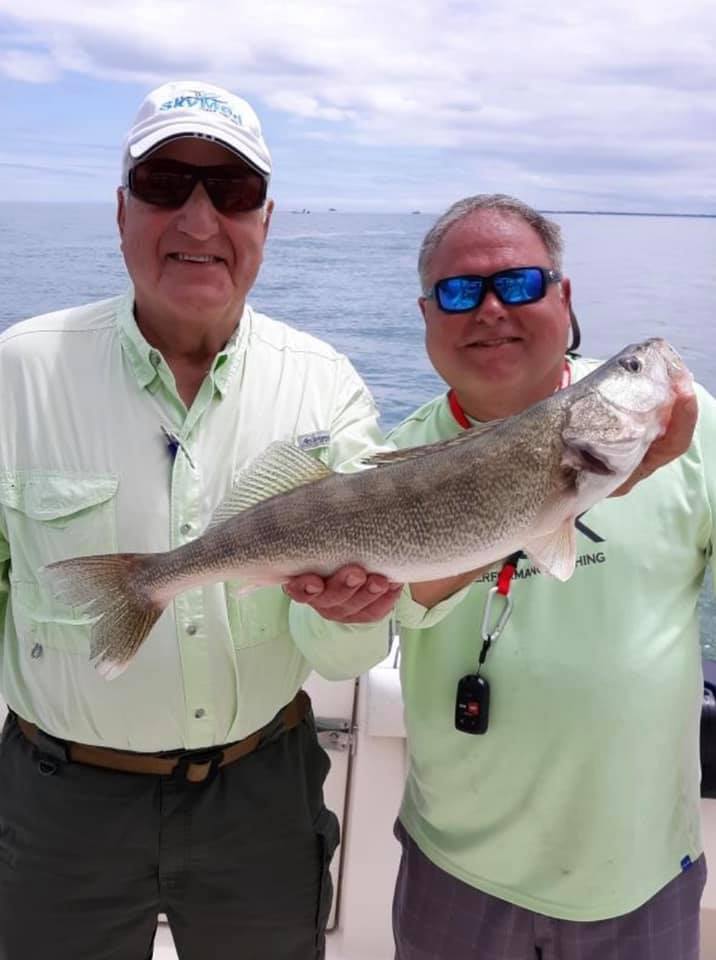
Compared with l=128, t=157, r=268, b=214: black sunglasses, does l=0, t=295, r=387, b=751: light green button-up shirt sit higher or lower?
lower

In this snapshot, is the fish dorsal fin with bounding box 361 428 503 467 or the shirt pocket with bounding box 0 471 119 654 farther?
the shirt pocket with bounding box 0 471 119 654

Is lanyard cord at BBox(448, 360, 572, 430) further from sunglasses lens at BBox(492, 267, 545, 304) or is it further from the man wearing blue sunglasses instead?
sunglasses lens at BBox(492, 267, 545, 304)

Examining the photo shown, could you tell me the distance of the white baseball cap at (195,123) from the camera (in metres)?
2.70

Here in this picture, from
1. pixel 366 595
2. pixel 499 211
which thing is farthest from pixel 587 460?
pixel 499 211

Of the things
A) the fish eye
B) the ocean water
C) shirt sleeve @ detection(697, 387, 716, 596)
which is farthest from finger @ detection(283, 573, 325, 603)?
the ocean water

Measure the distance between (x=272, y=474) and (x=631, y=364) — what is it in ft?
3.19

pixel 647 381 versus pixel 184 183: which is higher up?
pixel 184 183

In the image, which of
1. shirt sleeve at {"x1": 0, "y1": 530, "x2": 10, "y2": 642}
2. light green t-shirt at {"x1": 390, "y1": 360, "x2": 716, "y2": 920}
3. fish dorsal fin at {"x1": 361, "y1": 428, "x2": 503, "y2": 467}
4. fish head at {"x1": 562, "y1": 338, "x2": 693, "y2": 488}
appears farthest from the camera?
shirt sleeve at {"x1": 0, "y1": 530, "x2": 10, "y2": 642}

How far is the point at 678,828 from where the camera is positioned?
250 cm

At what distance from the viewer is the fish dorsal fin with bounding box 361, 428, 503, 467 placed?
2307mm

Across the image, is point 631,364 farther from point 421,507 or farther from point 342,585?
point 342,585

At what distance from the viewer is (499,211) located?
8.87ft

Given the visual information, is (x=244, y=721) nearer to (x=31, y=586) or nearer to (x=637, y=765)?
(x=31, y=586)

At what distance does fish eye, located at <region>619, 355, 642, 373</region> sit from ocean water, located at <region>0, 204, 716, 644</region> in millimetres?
5475
